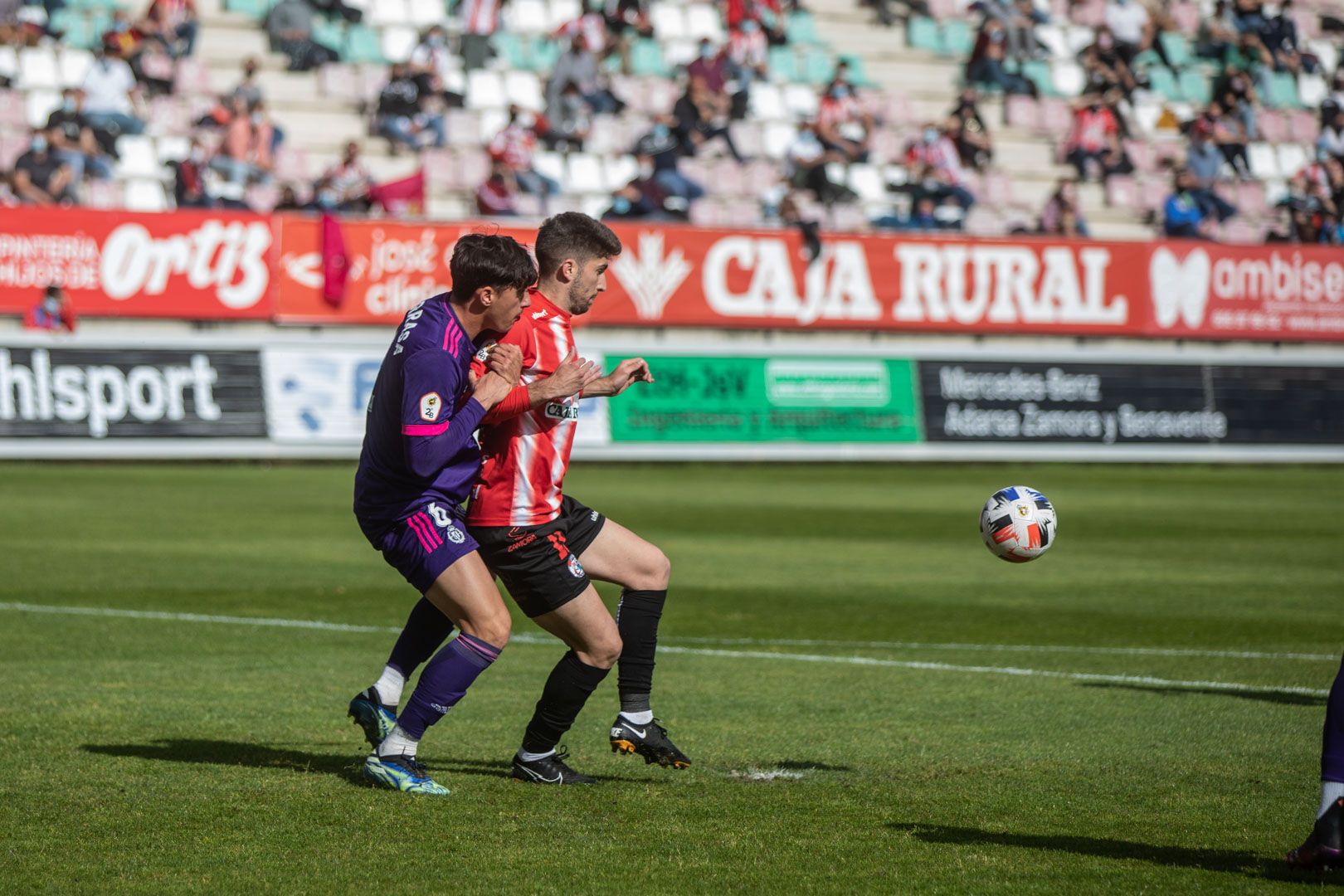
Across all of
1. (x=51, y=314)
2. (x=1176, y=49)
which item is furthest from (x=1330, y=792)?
(x=1176, y=49)

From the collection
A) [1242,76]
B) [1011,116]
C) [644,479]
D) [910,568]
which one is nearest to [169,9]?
[644,479]

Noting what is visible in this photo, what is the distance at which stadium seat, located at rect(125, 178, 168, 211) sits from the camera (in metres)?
27.2

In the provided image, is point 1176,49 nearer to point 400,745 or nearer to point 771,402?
point 771,402

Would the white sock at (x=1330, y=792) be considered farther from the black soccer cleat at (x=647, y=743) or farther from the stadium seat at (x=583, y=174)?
the stadium seat at (x=583, y=174)

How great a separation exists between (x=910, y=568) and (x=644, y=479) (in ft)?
32.6

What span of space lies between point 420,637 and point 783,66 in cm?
2909

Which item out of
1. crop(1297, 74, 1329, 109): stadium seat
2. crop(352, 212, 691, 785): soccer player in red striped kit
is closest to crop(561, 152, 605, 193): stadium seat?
crop(1297, 74, 1329, 109): stadium seat

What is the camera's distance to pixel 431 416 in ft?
20.4

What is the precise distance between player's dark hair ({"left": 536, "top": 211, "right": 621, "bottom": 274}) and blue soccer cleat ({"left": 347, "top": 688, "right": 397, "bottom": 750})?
1.75 metres

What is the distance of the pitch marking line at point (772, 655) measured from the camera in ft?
31.3

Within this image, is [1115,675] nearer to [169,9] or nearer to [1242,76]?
[169,9]

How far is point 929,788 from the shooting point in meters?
6.74

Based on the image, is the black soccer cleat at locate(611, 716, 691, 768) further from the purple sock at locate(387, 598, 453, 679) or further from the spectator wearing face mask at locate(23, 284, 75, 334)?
the spectator wearing face mask at locate(23, 284, 75, 334)

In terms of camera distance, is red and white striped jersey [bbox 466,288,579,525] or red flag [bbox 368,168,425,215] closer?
red and white striped jersey [bbox 466,288,579,525]
